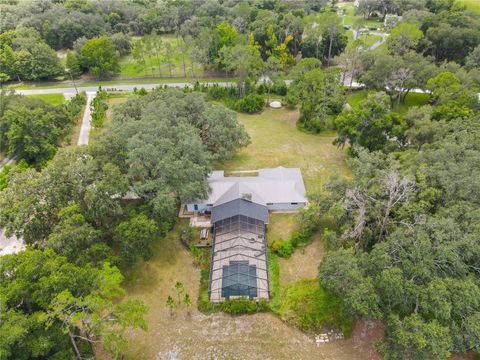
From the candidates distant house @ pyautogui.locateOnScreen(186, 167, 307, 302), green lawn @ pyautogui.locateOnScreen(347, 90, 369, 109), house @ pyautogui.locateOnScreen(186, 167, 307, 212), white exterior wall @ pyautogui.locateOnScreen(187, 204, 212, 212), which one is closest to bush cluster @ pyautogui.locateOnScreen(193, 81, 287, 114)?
green lawn @ pyautogui.locateOnScreen(347, 90, 369, 109)

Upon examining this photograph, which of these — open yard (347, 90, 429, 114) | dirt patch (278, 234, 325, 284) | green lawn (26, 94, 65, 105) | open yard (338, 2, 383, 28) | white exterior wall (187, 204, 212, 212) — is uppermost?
open yard (338, 2, 383, 28)

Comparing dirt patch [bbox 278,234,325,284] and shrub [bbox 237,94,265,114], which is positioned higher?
shrub [bbox 237,94,265,114]

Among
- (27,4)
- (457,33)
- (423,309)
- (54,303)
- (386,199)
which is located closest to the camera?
(54,303)

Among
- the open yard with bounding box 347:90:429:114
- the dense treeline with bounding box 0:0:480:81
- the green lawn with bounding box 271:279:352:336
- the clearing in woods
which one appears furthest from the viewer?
the dense treeline with bounding box 0:0:480:81

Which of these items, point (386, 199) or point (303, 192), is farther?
point (303, 192)

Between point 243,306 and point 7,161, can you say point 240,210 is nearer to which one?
point 243,306

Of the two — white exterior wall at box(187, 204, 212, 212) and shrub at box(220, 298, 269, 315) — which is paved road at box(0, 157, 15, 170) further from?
shrub at box(220, 298, 269, 315)

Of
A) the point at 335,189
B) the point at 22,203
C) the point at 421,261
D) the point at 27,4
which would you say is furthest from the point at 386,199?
the point at 27,4

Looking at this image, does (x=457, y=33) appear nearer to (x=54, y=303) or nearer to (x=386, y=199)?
(x=386, y=199)

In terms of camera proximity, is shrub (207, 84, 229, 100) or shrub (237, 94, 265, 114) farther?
shrub (207, 84, 229, 100)
